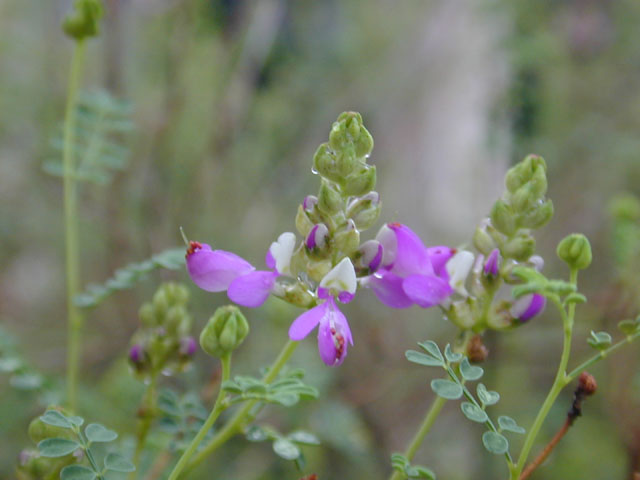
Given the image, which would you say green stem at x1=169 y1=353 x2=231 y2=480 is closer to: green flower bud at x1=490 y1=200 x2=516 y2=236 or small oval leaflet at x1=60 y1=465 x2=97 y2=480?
small oval leaflet at x1=60 y1=465 x2=97 y2=480

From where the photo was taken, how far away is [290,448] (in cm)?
76

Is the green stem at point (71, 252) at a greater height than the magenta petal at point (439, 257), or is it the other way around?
the magenta petal at point (439, 257)

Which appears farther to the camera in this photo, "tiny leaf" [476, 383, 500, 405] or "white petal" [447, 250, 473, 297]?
"white petal" [447, 250, 473, 297]

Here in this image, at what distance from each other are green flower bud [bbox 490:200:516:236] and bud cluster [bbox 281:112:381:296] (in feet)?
0.44

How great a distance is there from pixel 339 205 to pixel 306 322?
0.13m

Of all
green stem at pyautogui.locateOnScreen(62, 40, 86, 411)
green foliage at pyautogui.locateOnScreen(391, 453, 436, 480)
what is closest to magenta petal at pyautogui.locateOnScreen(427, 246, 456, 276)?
green foliage at pyautogui.locateOnScreen(391, 453, 436, 480)

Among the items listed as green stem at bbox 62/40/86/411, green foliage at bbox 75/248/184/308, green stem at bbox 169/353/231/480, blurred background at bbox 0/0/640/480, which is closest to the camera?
green stem at bbox 169/353/231/480

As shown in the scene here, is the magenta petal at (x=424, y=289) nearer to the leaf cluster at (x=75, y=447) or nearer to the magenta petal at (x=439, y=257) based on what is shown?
the magenta petal at (x=439, y=257)

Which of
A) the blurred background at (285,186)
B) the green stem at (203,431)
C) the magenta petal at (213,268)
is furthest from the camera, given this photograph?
the blurred background at (285,186)

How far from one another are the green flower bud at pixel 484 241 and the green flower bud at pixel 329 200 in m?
0.18

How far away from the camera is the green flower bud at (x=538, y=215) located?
736 millimetres

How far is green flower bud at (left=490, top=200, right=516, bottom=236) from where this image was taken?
0.75 metres

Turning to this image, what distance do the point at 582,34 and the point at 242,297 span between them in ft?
6.72

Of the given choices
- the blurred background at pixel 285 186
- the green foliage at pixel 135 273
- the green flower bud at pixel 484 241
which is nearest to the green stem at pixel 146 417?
the green foliage at pixel 135 273
